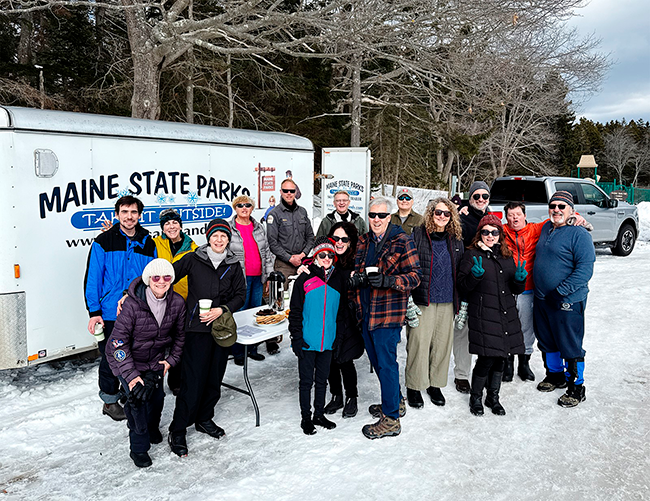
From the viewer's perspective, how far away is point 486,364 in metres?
4.64

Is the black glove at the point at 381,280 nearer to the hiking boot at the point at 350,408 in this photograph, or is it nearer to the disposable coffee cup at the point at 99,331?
the hiking boot at the point at 350,408

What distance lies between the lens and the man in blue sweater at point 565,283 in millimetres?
4730

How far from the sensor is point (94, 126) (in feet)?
16.7

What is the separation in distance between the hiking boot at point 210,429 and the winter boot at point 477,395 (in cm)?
223

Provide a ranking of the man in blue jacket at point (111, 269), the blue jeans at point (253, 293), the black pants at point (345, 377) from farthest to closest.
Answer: the blue jeans at point (253, 293) → the black pants at point (345, 377) → the man in blue jacket at point (111, 269)

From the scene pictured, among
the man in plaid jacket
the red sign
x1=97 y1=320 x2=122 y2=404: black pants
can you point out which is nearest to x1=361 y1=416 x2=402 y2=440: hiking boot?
the man in plaid jacket

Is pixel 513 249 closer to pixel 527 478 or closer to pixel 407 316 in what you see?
pixel 407 316

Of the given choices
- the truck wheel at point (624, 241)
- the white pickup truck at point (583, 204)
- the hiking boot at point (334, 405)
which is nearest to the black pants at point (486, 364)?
the hiking boot at point (334, 405)

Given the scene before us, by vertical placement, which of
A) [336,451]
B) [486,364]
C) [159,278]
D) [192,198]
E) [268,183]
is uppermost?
[268,183]

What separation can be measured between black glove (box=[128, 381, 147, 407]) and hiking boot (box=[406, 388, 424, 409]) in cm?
242

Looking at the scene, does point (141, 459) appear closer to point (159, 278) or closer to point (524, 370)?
point (159, 278)

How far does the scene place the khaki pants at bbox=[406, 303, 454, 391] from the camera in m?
4.69

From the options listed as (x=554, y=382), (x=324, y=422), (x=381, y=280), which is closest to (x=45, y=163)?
(x=381, y=280)

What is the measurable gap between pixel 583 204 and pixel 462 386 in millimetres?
9108
